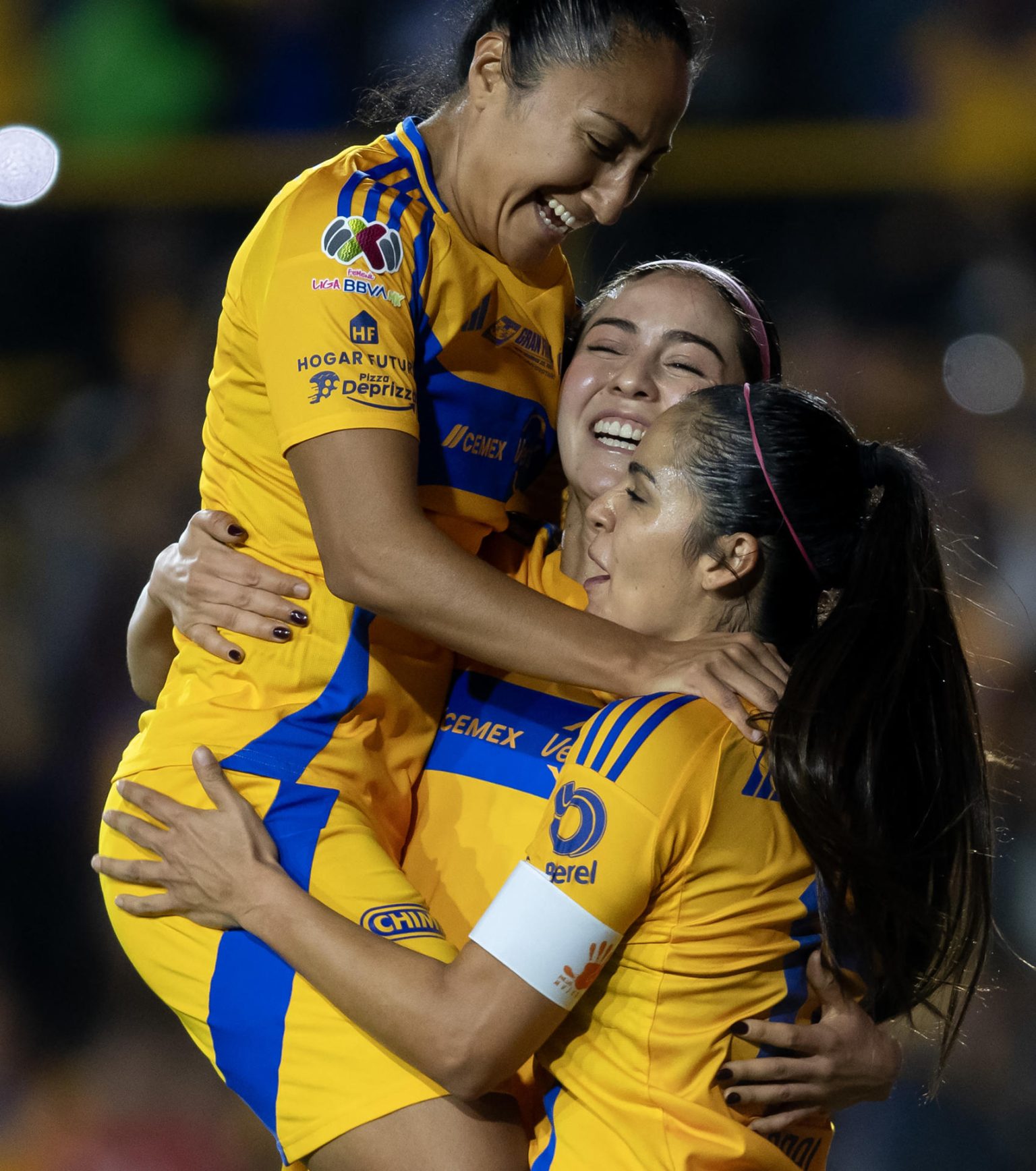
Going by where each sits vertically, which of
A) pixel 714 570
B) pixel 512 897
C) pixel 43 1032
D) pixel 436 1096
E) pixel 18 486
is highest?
pixel 714 570

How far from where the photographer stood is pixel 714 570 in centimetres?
185

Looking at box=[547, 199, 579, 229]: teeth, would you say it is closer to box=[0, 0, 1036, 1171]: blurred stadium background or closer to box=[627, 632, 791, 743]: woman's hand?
box=[627, 632, 791, 743]: woman's hand

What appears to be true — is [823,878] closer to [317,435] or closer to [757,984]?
[757,984]

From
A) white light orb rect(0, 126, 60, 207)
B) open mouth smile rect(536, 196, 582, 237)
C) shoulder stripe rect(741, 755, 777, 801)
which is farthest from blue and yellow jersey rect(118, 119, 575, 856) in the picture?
white light orb rect(0, 126, 60, 207)

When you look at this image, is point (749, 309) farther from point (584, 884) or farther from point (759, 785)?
point (584, 884)

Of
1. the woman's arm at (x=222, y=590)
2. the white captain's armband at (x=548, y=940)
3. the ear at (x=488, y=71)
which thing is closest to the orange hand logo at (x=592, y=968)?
the white captain's armband at (x=548, y=940)

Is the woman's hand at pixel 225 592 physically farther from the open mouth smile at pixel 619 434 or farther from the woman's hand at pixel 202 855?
the open mouth smile at pixel 619 434

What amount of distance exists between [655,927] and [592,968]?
3.7 inches

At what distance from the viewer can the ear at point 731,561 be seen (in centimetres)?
183

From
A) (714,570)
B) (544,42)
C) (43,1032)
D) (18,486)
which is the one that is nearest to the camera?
(714,570)

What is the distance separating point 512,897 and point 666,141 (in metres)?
1.19

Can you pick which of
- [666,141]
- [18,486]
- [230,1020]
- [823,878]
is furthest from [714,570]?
[18,486]

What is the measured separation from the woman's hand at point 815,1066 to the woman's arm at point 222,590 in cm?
86

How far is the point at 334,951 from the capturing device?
1694mm
